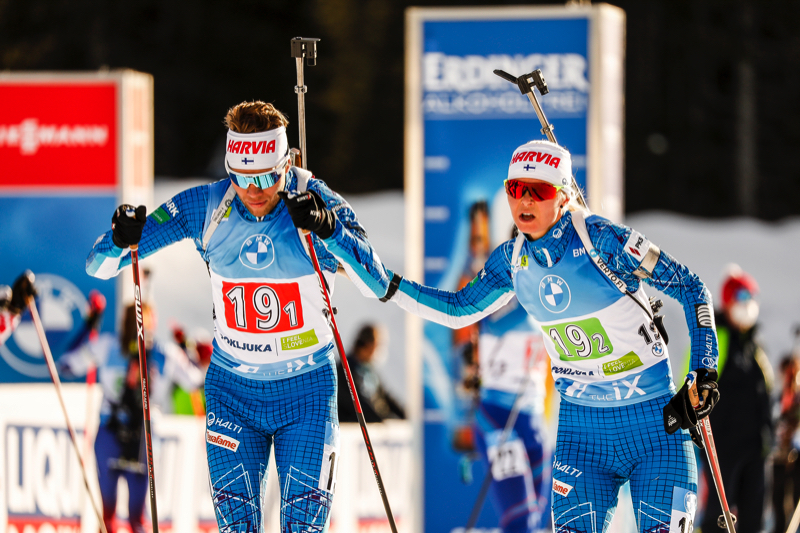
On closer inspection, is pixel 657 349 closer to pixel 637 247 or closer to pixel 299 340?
pixel 637 247

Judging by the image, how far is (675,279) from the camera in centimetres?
430

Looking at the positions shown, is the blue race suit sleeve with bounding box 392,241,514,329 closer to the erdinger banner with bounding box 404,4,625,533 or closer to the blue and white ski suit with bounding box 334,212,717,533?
the blue and white ski suit with bounding box 334,212,717,533

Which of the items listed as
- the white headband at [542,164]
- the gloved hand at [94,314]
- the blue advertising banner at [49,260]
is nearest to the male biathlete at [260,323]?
the white headband at [542,164]

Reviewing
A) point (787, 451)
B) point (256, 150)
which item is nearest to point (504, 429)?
point (787, 451)

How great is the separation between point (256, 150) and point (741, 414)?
4154mm

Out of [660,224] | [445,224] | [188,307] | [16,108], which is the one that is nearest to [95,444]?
[445,224]

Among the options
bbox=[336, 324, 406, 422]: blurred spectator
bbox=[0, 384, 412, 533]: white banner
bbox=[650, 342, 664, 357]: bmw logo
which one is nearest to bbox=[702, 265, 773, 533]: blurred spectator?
bbox=[0, 384, 412, 533]: white banner

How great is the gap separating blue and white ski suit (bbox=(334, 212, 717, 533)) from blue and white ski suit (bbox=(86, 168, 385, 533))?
82 cm

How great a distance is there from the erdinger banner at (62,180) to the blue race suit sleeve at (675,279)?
6.16 m

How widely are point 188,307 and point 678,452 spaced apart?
453 inches

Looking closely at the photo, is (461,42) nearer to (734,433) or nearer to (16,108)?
(734,433)

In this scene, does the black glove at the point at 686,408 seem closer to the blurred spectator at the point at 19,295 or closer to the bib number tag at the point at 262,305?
the bib number tag at the point at 262,305

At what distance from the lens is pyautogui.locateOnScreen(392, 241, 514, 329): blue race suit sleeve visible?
4.68 m

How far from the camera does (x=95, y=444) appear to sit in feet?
25.9
